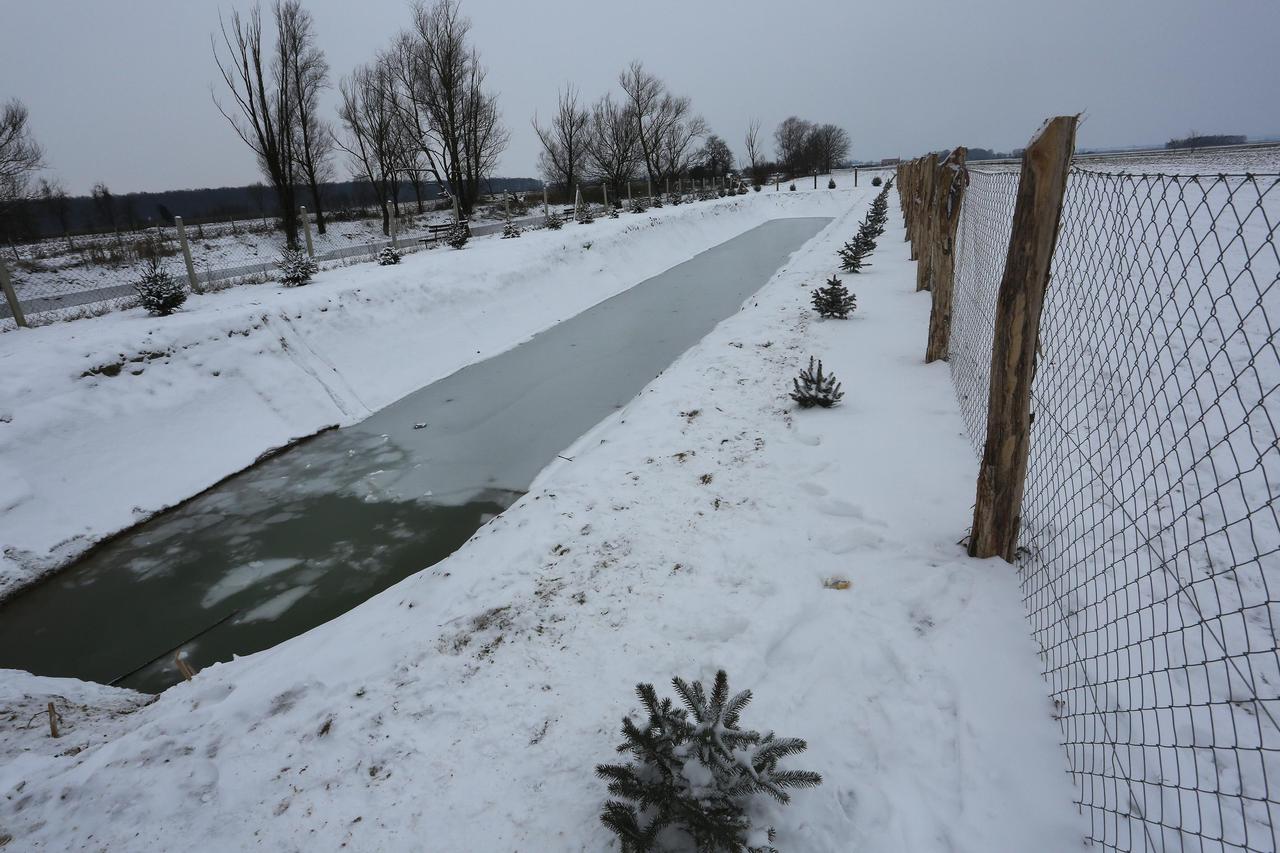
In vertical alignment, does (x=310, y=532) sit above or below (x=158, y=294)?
below

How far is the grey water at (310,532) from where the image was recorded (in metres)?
4.43

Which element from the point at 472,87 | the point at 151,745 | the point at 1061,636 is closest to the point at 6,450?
the point at 151,745

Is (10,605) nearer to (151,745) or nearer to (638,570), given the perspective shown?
(151,745)

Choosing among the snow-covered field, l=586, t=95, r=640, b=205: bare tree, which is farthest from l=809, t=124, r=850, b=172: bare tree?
the snow-covered field

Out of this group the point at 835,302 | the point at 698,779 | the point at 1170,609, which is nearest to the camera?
the point at 698,779

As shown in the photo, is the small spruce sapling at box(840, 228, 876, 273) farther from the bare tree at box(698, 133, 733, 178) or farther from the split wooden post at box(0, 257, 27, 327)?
the bare tree at box(698, 133, 733, 178)

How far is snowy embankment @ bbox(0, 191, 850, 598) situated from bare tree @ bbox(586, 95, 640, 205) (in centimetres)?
3544

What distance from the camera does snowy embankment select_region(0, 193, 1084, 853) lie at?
245 cm

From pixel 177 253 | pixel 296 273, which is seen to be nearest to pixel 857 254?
pixel 296 273

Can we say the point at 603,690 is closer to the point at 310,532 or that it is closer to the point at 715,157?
the point at 310,532

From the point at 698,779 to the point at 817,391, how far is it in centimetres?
464

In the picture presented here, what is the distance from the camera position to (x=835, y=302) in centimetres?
955

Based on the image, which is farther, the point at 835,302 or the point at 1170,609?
the point at 835,302

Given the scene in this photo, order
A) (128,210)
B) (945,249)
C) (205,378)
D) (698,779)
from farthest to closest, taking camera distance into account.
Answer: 1. (128,210)
2. (205,378)
3. (945,249)
4. (698,779)
